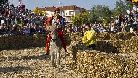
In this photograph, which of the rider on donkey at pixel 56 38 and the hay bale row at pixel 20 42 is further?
the hay bale row at pixel 20 42

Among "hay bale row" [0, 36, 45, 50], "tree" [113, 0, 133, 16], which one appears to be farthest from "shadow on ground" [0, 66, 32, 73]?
"tree" [113, 0, 133, 16]

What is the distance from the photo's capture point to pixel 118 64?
43.8 feet

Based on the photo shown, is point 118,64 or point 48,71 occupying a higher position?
point 118,64

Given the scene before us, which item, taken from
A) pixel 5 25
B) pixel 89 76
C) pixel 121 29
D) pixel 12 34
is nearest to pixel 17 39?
pixel 12 34

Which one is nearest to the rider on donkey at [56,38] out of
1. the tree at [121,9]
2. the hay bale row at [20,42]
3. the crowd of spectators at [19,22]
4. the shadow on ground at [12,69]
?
the shadow on ground at [12,69]

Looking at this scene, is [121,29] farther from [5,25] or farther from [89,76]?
[89,76]

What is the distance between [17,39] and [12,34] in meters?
0.59

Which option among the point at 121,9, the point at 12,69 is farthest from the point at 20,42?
the point at 121,9

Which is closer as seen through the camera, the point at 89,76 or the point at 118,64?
the point at 118,64

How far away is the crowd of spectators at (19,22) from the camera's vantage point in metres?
36.6

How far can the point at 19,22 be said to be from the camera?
45.5 m

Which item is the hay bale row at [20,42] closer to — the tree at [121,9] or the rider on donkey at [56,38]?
the rider on donkey at [56,38]

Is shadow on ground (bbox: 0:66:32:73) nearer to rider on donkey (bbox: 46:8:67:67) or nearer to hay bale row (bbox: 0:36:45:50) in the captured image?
rider on donkey (bbox: 46:8:67:67)

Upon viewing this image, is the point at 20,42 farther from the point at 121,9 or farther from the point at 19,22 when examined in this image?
the point at 121,9
